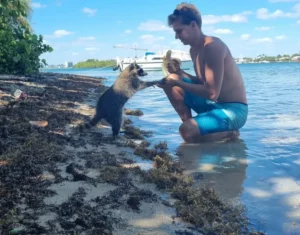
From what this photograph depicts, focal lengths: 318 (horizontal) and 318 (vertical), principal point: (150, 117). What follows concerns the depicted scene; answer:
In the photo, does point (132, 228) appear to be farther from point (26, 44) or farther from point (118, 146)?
point (26, 44)

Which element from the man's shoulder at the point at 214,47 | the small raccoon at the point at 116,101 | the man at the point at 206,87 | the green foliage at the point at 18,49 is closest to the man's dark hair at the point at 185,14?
the man at the point at 206,87

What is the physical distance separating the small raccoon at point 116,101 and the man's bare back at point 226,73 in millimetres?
539

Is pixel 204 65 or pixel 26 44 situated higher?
pixel 26 44

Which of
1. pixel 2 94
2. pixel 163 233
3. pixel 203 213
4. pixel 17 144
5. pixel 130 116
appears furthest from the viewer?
pixel 130 116

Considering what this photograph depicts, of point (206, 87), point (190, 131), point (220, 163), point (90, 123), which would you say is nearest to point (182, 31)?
point (206, 87)

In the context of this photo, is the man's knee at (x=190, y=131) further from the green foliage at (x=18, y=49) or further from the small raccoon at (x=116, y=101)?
the green foliage at (x=18, y=49)

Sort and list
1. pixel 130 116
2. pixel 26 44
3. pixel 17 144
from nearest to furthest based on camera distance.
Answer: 1. pixel 17 144
2. pixel 130 116
3. pixel 26 44

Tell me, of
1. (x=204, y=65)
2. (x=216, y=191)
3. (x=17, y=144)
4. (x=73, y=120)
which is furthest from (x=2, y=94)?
(x=216, y=191)

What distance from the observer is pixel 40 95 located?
717cm

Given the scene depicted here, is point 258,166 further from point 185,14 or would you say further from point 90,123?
point 90,123

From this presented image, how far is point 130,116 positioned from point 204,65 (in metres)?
3.26

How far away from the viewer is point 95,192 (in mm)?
2438

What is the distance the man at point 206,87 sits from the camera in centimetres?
386

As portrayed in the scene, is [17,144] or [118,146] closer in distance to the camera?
[17,144]
